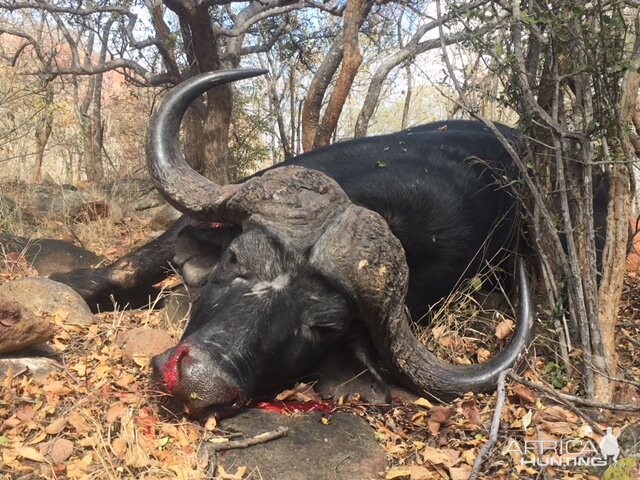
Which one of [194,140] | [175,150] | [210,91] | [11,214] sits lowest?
[11,214]

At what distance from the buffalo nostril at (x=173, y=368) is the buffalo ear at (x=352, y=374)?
3.04 feet

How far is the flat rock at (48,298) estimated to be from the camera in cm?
363

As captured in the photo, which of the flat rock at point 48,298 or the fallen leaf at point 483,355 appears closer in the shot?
the fallen leaf at point 483,355

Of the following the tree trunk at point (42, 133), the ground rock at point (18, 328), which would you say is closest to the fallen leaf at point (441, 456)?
the ground rock at point (18, 328)

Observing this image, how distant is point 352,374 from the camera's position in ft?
10.2

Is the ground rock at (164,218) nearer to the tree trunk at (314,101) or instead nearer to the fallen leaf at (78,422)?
the tree trunk at (314,101)

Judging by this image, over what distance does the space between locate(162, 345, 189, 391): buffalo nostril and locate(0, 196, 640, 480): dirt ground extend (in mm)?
204

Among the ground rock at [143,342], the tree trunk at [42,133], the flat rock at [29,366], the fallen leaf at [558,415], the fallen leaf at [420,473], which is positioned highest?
the tree trunk at [42,133]

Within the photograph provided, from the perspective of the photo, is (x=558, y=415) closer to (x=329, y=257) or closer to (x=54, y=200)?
(x=329, y=257)

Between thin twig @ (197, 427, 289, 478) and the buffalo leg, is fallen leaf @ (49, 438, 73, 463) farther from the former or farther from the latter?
the buffalo leg

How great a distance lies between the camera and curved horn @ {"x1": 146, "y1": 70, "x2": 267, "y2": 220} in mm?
3443

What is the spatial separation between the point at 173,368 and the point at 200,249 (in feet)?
4.33

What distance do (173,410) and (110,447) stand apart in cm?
33

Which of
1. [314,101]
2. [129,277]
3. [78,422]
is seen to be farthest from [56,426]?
[314,101]
